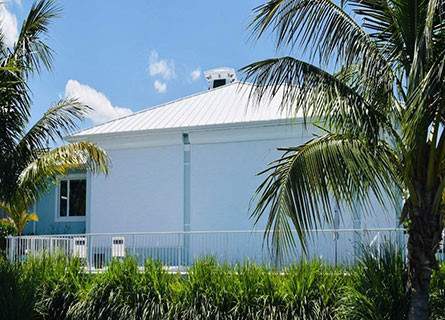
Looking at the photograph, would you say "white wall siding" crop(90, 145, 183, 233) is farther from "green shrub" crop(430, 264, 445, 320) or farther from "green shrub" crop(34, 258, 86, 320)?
"green shrub" crop(430, 264, 445, 320)

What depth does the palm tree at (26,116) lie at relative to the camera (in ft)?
43.0

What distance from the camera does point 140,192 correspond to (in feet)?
68.6

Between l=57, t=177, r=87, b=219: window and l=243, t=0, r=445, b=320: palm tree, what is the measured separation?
18.1 metres

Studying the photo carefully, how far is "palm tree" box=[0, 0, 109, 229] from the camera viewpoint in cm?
1312

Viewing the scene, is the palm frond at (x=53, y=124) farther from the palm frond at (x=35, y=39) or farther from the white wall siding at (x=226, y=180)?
the white wall siding at (x=226, y=180)

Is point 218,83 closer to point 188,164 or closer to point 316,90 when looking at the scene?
point 188,164

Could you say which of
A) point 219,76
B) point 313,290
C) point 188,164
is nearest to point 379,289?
point 313,290

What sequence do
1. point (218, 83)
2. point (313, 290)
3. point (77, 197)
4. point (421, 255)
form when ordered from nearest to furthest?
point (421, 255), point (313, 290), point (77, 197), point (218, 83)

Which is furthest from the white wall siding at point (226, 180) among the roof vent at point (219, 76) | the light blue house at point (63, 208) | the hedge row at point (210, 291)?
the light blue house at point (63, 208)

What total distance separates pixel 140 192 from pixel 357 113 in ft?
42.8

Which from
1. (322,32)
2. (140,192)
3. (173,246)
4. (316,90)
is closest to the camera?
(316,90)

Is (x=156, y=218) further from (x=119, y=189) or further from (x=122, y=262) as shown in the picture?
(x=122, y=262)

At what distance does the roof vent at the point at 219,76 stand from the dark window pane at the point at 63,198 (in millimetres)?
7055

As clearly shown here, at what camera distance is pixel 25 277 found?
1414 centimetres
